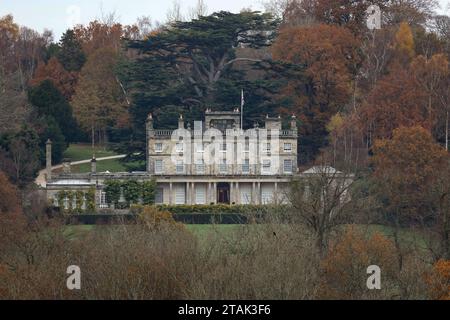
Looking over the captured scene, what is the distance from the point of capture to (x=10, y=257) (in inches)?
1593

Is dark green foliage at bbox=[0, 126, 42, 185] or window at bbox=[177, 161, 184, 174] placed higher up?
dark green foliage at bbox=[0, 126, 42, 185]

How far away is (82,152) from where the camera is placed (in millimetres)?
81625

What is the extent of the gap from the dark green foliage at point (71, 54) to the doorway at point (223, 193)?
22.4 m

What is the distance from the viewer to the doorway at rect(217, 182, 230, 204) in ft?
232

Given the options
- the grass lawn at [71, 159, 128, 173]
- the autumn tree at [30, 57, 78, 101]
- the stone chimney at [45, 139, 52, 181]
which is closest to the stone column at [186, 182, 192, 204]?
the grass lawn at [71, 159, 128, 173]

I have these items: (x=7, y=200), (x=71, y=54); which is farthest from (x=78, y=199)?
(x=71, y=54)

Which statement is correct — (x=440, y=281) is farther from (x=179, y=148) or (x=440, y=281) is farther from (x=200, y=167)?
(x=179, y=148)

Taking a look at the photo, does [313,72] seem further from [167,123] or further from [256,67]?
[167,123]

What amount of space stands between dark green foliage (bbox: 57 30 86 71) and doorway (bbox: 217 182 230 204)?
22.4m

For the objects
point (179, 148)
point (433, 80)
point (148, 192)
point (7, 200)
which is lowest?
point (148, 192)

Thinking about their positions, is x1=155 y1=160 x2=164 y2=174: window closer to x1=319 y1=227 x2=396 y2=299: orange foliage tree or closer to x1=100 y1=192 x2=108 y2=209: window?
x1=100 y1=192 x2=108 y2=209: window

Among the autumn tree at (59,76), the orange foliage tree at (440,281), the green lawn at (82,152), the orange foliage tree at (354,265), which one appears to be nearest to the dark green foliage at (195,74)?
the green lawn at (82,152)

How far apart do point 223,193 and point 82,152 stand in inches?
550
